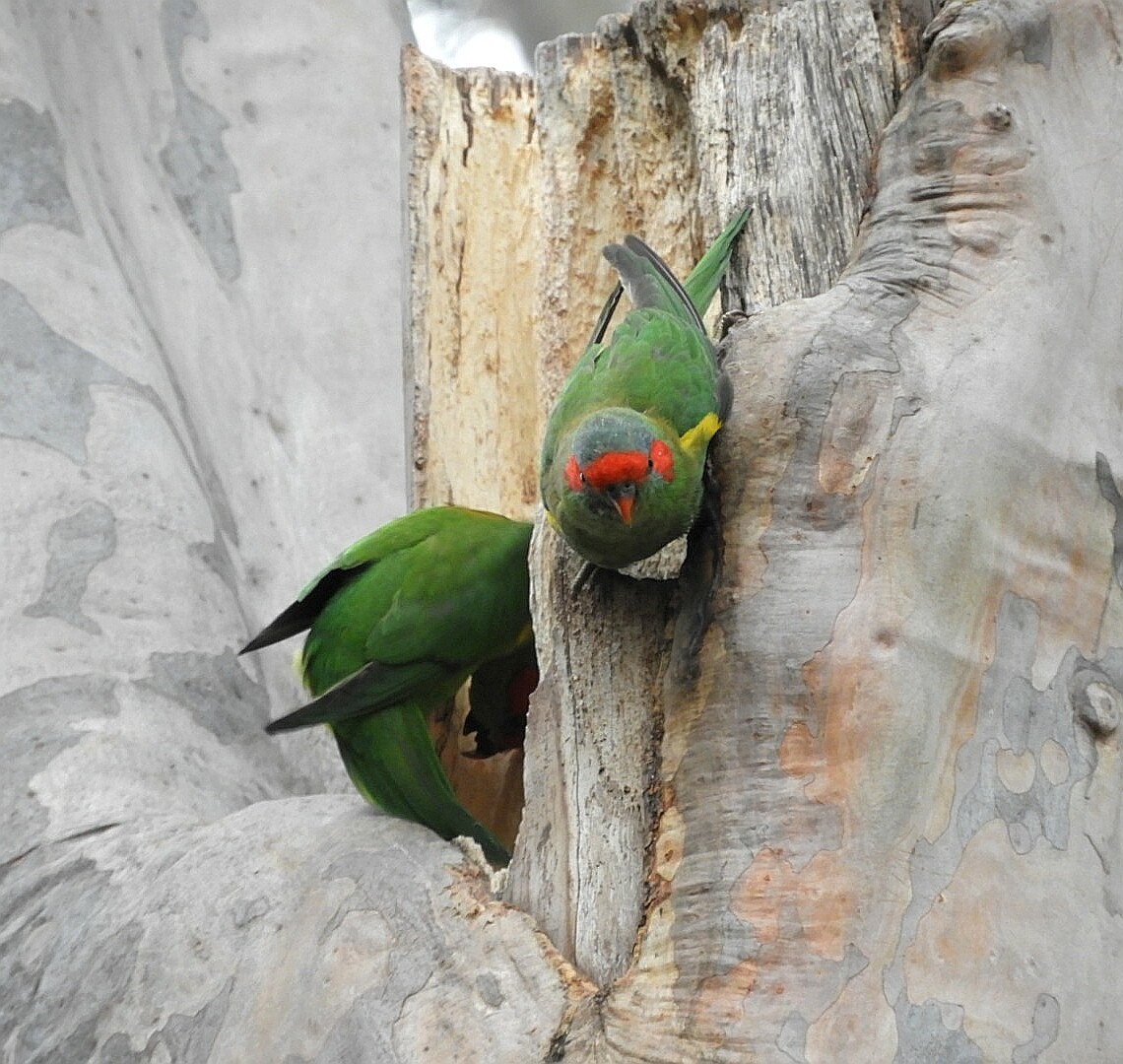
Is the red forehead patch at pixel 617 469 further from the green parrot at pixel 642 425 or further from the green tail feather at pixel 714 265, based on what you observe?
the green tail feather at pixel 714 265

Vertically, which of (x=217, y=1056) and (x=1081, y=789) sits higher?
(x=1081, y=789)

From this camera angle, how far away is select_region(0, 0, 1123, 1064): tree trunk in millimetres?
1543

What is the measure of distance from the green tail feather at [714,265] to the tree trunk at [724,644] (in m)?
0.03

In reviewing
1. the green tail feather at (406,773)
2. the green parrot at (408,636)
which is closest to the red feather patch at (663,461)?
the green parrot at (408,636)

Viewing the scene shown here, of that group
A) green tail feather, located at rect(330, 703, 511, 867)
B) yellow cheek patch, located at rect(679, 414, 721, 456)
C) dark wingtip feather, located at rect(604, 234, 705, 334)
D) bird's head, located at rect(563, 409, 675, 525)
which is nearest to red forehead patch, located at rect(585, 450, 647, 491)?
bird's head, located at rect(563, 409, 675, 525)

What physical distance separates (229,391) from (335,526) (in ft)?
1.63

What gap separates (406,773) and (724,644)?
86 cm

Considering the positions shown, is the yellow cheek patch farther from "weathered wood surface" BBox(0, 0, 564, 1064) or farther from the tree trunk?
"weathered wood surface" BBox(0, 0, 564, 1064)

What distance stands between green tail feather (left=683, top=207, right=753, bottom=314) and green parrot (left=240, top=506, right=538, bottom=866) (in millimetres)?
582

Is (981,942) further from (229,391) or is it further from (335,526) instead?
(229,391)

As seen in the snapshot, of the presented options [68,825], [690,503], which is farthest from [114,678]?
[690,503]

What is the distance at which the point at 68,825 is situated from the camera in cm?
226

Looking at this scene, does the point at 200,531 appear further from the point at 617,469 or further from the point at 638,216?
the point at 617,469

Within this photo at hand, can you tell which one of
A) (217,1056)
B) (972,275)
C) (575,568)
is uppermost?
(972,275)
